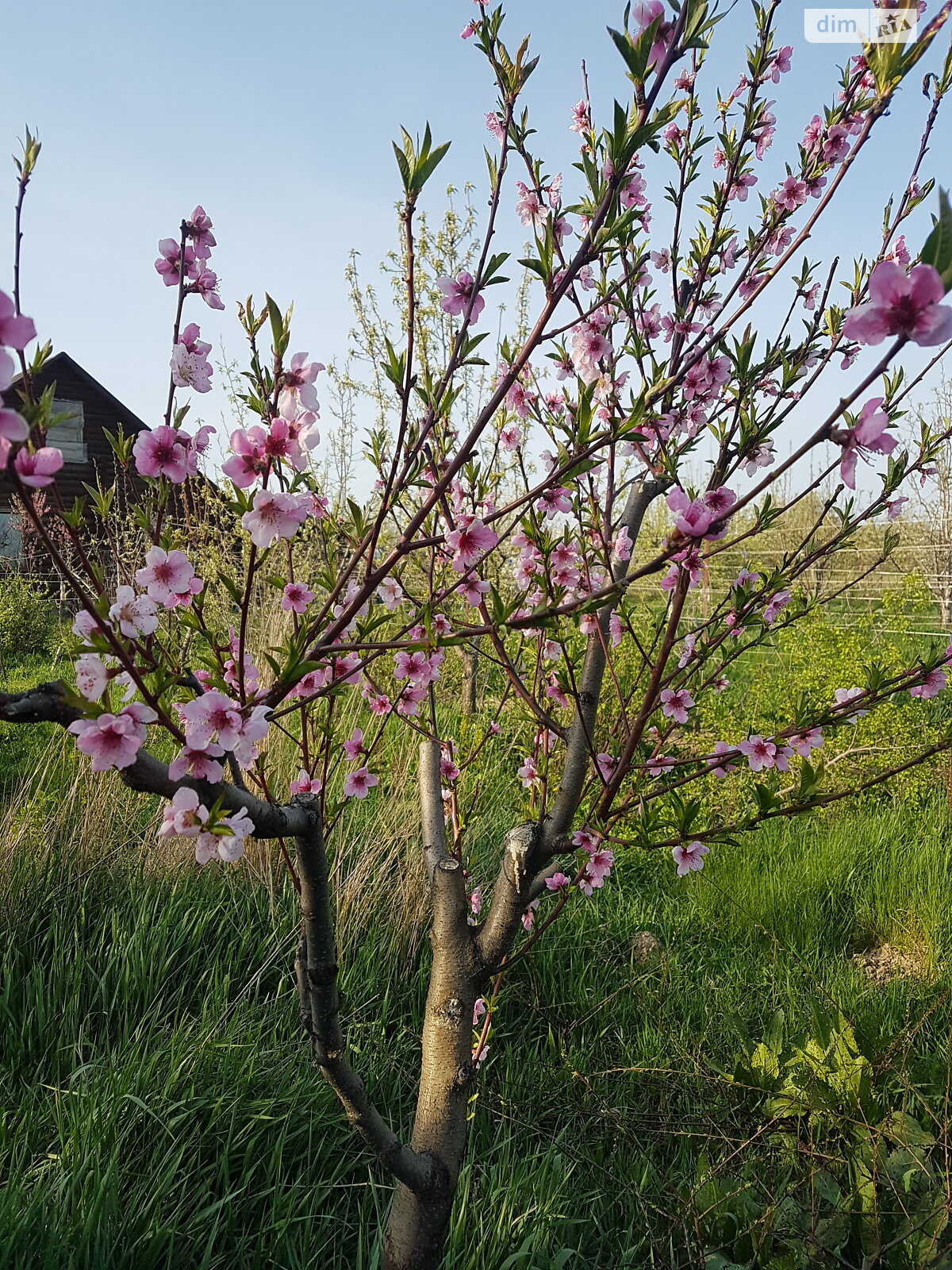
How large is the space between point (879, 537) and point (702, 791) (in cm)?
1025

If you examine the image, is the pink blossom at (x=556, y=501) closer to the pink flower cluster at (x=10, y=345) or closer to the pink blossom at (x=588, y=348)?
the pink blossom at (x=588, y=348)

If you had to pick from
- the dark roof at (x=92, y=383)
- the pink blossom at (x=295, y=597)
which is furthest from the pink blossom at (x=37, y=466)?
the dark roof at (x=92, y=383)

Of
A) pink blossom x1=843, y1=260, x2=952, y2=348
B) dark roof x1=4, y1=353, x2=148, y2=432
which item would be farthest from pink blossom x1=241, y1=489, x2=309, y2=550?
dark roof x1=4, y1=353, x2=148, y2=432

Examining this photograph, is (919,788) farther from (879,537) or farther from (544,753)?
(879,537)

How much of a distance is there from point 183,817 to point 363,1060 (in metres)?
1.92

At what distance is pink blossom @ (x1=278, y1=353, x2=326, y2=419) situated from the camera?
119cm

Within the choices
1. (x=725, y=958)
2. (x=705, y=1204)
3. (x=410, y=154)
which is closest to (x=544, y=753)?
(x=705, y=1204)

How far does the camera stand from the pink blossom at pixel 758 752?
1.82 metres

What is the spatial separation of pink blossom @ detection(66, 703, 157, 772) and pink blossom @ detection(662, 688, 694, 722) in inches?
55.6

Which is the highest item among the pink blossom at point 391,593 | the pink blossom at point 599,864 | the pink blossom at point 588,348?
the pink blossom at point 588,348

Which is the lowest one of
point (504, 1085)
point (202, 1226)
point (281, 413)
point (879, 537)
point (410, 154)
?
point (202, 1226)

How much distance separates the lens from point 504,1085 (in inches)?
103

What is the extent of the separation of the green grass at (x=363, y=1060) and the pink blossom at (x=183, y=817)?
1258mm

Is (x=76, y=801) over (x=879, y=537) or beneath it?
beneath
